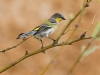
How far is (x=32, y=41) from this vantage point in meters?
8.47

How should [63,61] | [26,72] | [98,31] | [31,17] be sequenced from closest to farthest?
1. [98,31]
2. [26,72]
3. [63,61]
4. [31,17]

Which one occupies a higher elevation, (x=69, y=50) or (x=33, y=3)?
(x=33, y=3)

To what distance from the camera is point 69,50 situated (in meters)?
8.67

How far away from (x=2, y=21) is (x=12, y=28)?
0.29 metres

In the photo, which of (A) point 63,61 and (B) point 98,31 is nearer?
(B) point 98,31

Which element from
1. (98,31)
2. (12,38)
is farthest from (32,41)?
(98,31)

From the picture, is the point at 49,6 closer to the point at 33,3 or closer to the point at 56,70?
the point at 33,3

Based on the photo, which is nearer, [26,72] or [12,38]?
[26,72]

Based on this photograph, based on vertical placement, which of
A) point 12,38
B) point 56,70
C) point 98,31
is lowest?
point 56,70

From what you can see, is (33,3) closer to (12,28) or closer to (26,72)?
(12,28)

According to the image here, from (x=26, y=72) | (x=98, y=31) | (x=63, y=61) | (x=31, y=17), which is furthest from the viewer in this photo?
(x=31, y=17)

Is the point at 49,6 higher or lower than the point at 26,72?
higher

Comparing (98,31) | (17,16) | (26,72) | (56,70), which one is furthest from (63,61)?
(98,31)

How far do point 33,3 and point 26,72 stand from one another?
2.20 m
